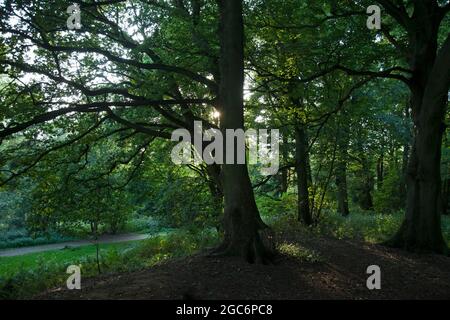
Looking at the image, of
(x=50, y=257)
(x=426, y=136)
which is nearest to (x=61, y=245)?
(x=50, y=257)

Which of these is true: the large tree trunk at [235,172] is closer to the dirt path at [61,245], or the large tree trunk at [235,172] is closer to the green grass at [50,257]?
the green grass at [50,257]

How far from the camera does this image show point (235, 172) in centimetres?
787

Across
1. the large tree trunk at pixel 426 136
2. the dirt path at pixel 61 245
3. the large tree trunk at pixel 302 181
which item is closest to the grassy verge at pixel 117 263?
the large tree trunk at pixel 302 181

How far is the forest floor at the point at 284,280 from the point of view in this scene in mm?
5918

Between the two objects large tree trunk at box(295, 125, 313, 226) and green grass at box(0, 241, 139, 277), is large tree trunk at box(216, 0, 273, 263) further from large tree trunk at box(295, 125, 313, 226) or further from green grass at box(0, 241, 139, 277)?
green grass at box(0, 241, 139, 277)

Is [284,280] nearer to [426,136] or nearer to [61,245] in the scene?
[426,136]

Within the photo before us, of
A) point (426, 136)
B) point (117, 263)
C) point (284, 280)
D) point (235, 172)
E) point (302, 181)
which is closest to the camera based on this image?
point (284, 280)

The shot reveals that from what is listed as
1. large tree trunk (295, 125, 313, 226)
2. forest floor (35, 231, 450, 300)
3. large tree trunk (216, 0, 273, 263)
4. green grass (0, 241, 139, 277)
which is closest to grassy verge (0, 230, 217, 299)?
large tree trunk (295, 125, 313, 226)

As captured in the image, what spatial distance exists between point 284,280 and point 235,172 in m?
2.31

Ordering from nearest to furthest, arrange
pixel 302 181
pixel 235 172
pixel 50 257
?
pixel 235 172, pixel 302 181, pixel 50 257

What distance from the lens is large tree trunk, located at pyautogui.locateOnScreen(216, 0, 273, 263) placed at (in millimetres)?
7668

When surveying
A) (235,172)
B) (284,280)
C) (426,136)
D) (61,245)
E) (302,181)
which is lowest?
(61,245)

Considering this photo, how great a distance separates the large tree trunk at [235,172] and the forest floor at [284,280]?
0.45 metres

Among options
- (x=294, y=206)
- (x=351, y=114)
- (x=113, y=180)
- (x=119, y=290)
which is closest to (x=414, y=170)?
(x=351, y=114)
